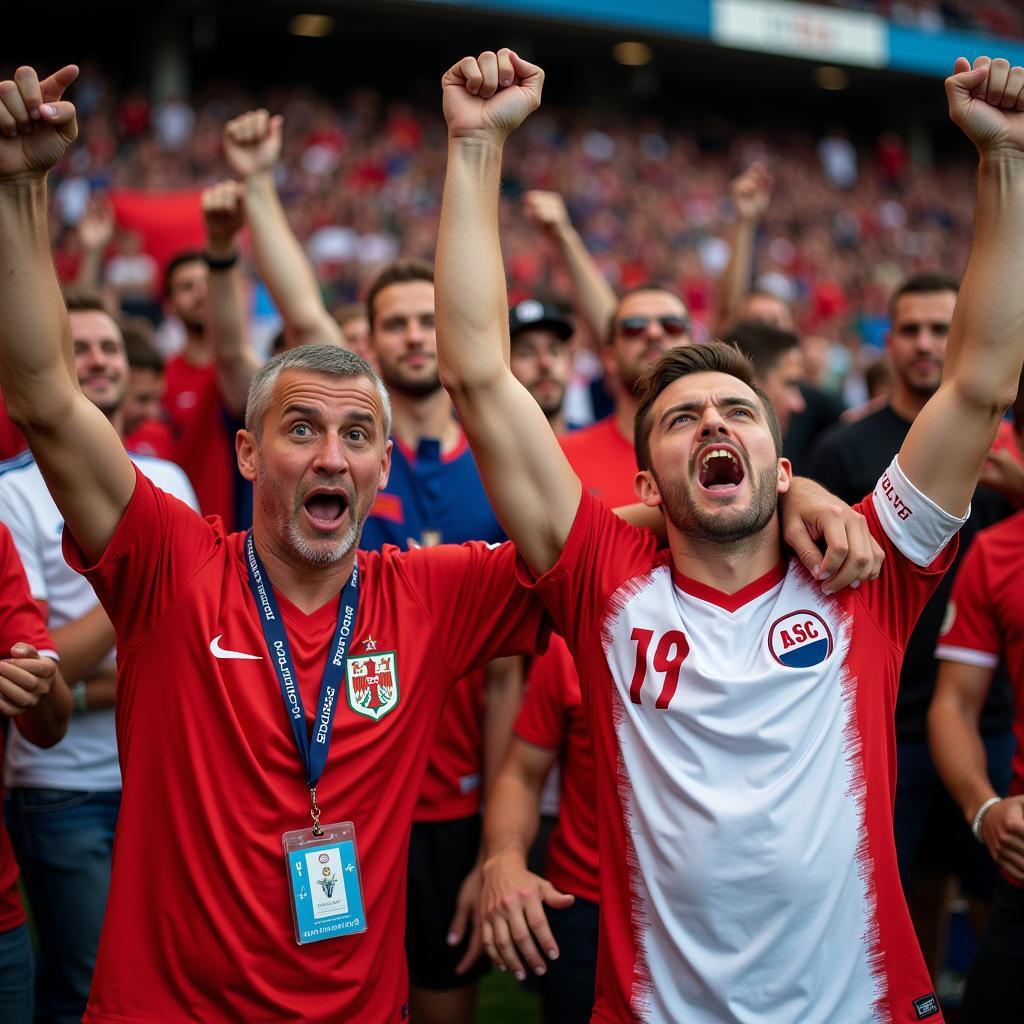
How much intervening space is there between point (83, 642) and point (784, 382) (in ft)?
9.54

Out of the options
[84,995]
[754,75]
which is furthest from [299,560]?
[754,75]

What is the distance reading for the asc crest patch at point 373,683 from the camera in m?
2.46

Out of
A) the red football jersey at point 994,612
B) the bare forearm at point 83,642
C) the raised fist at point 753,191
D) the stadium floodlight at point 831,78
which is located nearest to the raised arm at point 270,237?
the bare forearm at point 83,642

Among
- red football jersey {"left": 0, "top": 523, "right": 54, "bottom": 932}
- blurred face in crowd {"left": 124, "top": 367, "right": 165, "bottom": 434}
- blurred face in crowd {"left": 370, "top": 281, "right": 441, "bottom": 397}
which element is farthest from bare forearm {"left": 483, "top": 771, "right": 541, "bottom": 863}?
blurred face in crowd {"left": 124, "top": 367, "right": 165, "bottom": 434}

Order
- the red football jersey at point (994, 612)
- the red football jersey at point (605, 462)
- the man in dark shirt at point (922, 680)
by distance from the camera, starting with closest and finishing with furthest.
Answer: the red football jersey at point (994, 612) → the red football jersey at point (605, 462) → the man in dark shirt at point (922, 680)

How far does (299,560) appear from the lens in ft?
8.24

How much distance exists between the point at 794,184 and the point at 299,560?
21258 mm

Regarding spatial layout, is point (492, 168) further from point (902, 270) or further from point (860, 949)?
point (902, 270)

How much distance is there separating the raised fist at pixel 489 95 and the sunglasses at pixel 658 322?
6.20ft

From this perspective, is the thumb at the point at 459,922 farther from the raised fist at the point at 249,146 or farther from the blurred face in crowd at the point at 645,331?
the raised fist at the point at 249,146

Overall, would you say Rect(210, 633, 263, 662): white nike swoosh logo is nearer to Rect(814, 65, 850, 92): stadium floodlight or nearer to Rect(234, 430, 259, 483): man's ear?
Rect(234, 430, 259, 483): man's ear

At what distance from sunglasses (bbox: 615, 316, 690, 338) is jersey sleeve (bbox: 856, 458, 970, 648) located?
76.3 inches

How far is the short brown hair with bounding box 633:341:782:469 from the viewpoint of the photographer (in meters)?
2.68

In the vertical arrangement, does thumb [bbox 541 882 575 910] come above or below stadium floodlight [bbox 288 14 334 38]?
below
